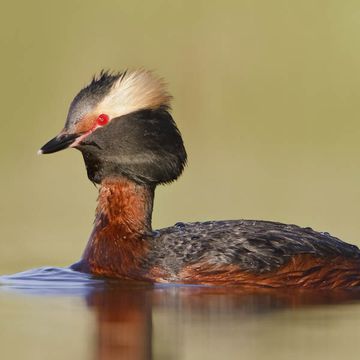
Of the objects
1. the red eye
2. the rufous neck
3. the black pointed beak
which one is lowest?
the rufous neck

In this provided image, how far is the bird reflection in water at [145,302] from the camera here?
31.6 ft

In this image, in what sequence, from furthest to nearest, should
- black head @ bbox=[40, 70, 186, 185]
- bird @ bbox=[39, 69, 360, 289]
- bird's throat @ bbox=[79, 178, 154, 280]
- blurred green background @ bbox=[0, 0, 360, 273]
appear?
blurred green background @ bbox=[0, 0, 360, 273]
black head @ bbox=[40, 70, 186, 185]
bird's throat @ bbox=[79, 178, 154, 280]
bird @ bbox=[39, 69, 360, 289]

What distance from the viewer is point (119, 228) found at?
42.6ft

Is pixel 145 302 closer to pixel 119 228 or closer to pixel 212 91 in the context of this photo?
pixel 119 228

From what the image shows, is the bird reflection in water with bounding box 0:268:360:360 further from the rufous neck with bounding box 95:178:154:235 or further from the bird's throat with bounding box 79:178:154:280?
the rufous neck with bounding box 95:178:154:235

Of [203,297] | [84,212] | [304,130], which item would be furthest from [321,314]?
[304,130]

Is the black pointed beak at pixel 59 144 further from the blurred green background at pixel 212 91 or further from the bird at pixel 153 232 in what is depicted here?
the blurred green background at pixel 212 91

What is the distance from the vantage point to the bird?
12.2 metres

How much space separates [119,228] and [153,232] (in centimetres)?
33

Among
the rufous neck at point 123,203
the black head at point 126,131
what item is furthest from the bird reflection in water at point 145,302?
the black head at point 126,131

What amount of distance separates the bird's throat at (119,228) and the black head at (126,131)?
0.13 metres

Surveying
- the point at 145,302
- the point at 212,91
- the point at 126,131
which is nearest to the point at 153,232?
the point at 126,131

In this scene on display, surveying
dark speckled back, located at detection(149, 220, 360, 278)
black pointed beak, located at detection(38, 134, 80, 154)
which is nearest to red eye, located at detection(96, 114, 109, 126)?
black pointed beak, located at detection(38, 134, 80, 154)

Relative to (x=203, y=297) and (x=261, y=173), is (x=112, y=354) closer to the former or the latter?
(x=203, y=297)
